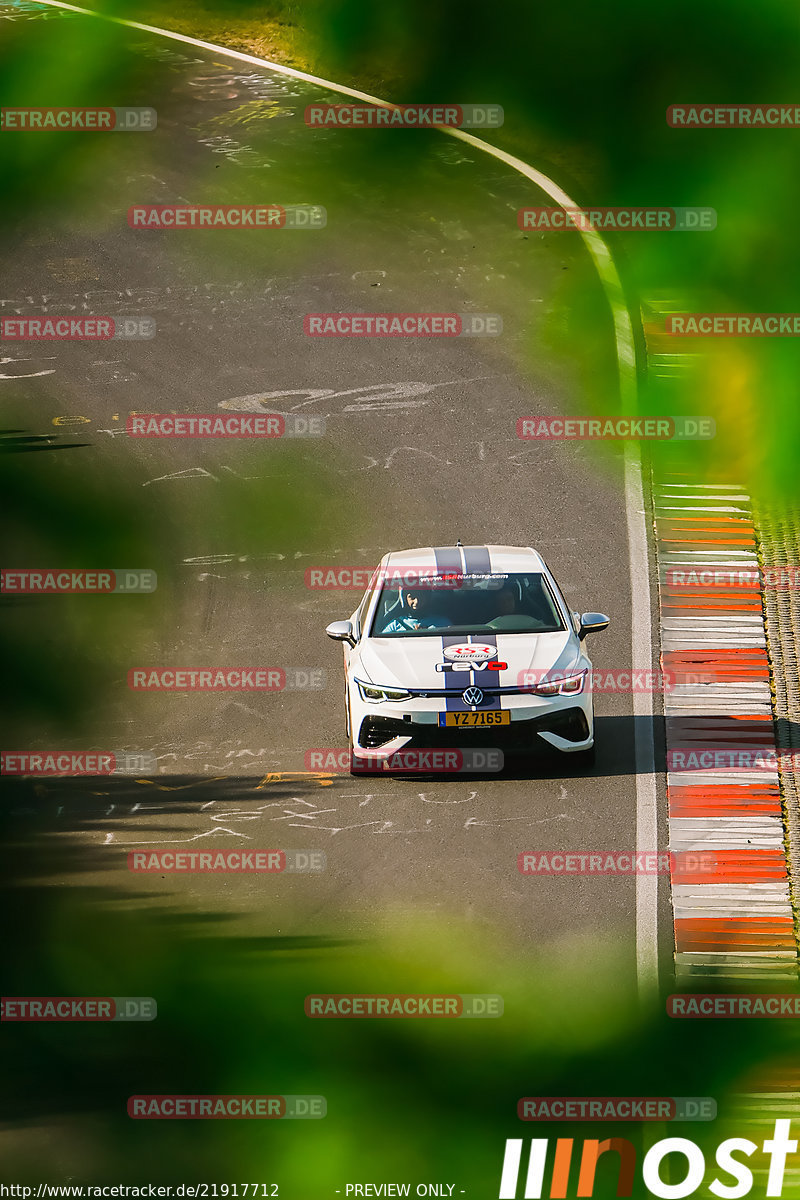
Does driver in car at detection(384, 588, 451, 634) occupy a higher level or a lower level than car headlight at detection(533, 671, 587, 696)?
higher

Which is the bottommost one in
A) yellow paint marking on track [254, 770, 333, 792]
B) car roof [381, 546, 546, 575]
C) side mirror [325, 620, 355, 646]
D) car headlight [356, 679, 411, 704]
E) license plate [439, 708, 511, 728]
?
yellow paint marking on track [254, 770, 333, 792]

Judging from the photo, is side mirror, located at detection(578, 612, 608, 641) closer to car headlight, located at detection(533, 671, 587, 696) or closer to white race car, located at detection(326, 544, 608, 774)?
white race car, located at detection(326, 544, 608, 774)

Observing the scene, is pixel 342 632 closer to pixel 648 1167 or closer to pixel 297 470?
pixel 648 1167

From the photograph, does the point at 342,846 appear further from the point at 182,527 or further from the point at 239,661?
the point at 182,527

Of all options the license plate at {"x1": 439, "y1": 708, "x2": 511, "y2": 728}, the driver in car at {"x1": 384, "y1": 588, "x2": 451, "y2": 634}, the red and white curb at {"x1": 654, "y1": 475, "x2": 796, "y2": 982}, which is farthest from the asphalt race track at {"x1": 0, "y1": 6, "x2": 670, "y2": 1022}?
the driver in car at {"x1": 384, "y1": 588, "x2": 451, "y2": 634}

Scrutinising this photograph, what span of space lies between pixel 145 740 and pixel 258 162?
1427 cm

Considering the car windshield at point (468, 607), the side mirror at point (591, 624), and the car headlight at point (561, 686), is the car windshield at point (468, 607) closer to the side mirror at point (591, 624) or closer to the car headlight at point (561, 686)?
the side mirror at point (591, 624)

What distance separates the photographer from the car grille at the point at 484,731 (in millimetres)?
13086

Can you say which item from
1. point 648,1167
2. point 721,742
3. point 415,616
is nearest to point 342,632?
point 415,616

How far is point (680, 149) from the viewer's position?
26031 mm

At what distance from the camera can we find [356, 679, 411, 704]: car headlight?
1316 centimetres

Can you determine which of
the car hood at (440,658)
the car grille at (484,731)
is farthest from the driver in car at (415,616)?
the car grille at (484,731)

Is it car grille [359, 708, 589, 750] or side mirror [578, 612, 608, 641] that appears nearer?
car grille [359, 708, 589, 750]

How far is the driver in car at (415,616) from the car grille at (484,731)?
3.40 ft
